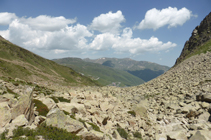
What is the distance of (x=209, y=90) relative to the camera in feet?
87.7

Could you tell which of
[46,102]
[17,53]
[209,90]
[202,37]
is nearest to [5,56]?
[17,53]

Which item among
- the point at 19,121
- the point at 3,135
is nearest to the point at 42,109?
the point at 19,121

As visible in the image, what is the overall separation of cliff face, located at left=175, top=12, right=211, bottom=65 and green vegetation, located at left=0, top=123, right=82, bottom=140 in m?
98.9

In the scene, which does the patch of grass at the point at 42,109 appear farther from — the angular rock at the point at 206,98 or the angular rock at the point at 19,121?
the angular rock at the point at 206,98

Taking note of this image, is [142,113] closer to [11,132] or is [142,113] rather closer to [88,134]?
[88,134]

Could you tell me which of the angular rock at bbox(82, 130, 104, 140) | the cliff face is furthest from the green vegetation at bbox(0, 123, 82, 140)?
the cliff face

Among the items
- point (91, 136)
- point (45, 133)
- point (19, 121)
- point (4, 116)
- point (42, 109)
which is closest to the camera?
point (45, 133)

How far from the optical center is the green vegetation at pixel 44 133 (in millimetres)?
9078

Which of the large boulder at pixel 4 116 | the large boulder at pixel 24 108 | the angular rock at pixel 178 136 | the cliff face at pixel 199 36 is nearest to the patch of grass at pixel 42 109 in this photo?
the large boulder at pixel 24 108

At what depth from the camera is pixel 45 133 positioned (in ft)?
32.2

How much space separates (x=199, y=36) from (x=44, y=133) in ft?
418

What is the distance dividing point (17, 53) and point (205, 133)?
24303 cm

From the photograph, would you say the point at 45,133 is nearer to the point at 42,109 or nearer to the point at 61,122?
the point at 61,122

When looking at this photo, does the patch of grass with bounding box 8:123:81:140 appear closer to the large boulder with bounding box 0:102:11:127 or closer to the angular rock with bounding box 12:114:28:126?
the angular rock with bounding box 12:114:28:126
